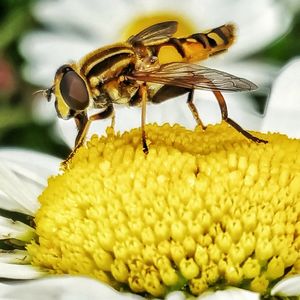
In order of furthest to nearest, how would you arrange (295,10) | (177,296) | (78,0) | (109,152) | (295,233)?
1. (78,0)
2. (295,10)
3. (109,152)
4. (295,233)
5. (177,296)

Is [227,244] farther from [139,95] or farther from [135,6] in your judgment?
[135,6]

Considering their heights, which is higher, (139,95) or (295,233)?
(139,95)

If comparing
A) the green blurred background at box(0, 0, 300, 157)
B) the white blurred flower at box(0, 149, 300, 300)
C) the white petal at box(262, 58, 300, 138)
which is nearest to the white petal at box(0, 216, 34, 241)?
the white blurred flower at box(0, 149, 300, 300)

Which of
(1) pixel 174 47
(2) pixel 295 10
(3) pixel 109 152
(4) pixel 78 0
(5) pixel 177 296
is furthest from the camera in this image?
(4) pixel 78 0

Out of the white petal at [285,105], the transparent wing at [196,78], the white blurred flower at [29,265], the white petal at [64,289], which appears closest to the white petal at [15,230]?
the white blurred flower at [29,265]

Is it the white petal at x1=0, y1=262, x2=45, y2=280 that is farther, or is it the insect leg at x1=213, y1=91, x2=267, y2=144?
the insect leg at x1=213, y1=91, x2=267, y2=144

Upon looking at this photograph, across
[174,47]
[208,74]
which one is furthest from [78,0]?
[208,74]

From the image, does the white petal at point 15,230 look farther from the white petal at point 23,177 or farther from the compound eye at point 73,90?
the compound eye at point 73,90

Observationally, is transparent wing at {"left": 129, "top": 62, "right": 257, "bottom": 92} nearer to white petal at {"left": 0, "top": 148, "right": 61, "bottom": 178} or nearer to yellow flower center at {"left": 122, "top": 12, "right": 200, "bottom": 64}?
white petal at {"left": 0, "top": 148, "right": 61, "bottom": 178}
